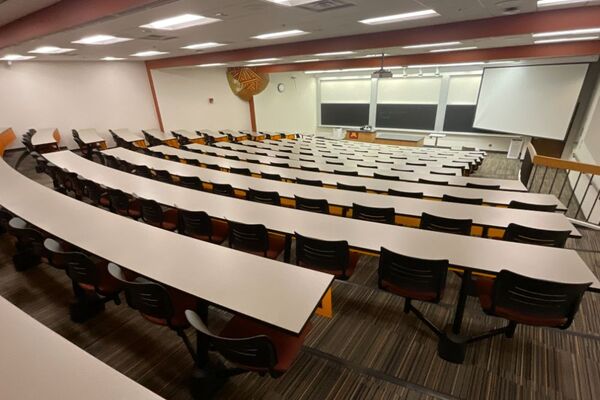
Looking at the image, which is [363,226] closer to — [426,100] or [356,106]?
[426,100]

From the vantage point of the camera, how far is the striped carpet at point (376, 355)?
2012 mm

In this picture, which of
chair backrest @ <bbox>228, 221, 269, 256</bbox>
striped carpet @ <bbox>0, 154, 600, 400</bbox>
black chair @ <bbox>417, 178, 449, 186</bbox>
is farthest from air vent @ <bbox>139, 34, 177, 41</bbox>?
black chair @ <bbox>417, 178, 449, 186</bbox>

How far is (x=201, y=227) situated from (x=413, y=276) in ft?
7.38

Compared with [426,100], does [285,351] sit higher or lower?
lower

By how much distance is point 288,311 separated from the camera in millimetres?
1574

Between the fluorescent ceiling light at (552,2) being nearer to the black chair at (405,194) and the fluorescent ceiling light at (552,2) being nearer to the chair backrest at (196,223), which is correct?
the black chair at (405,194)

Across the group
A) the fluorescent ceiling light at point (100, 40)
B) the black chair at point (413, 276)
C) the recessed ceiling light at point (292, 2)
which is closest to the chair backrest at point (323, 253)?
the black chair at point (413, 276)

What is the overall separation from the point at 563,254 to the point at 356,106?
14536 mm

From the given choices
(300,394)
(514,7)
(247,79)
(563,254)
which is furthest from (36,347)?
(247,79)

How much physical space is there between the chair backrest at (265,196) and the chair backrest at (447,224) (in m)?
1.77

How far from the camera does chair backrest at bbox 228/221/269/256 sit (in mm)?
2641

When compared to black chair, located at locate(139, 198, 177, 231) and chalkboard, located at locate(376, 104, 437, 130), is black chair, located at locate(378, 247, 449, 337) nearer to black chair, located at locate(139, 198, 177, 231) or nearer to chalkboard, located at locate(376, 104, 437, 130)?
black chair, located at locate(139, 198, 177, 231)

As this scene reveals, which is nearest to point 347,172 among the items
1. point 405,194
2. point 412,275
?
point 405,194

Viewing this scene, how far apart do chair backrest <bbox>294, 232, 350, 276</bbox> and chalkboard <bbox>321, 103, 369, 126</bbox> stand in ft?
46.7
